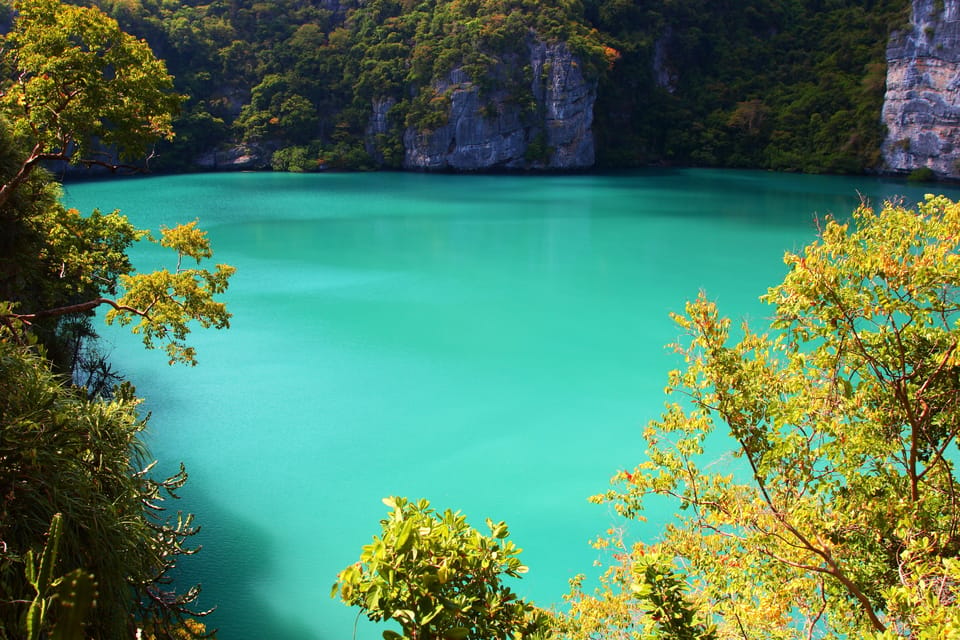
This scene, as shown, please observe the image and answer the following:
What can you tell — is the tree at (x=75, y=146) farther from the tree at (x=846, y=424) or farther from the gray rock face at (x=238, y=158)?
the gray rock face at (x=238, y=158)

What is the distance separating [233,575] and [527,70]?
3987cm

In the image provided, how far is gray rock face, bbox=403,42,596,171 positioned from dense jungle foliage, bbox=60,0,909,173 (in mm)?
772

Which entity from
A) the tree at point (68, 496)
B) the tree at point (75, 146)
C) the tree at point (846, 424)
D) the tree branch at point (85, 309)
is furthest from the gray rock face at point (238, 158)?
the tree at point (846, 424)

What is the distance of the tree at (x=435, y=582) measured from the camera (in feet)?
8.89

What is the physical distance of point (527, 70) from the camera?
141ft

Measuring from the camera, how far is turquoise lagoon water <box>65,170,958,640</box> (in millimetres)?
8133

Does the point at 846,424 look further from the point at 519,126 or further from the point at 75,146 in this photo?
the point at 519,126

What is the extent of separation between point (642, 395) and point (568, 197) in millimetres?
22375

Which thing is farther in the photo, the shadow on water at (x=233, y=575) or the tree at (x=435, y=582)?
the shadow on water at (x=233, y=575)

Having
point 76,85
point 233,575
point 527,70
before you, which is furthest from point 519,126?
point 233,575

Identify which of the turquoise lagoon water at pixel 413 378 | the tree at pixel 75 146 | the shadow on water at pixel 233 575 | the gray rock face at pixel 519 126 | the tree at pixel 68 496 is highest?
the gray rock face at pixel 519 126

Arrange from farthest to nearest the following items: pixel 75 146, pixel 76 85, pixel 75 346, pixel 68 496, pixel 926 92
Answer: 1. pixel 926 92
2. pixel 75 346
3. pixel 75 146
4. pixel 76 85
5. pixel 68 496

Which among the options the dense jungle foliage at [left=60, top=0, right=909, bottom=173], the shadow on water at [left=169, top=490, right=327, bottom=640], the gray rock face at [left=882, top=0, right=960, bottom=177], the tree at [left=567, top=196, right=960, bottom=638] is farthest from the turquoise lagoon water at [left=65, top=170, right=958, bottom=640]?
the dense jungle foliage at [left=60, top=0, right=909, bottom=173]

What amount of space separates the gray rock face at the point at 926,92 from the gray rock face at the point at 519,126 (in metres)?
16.1
